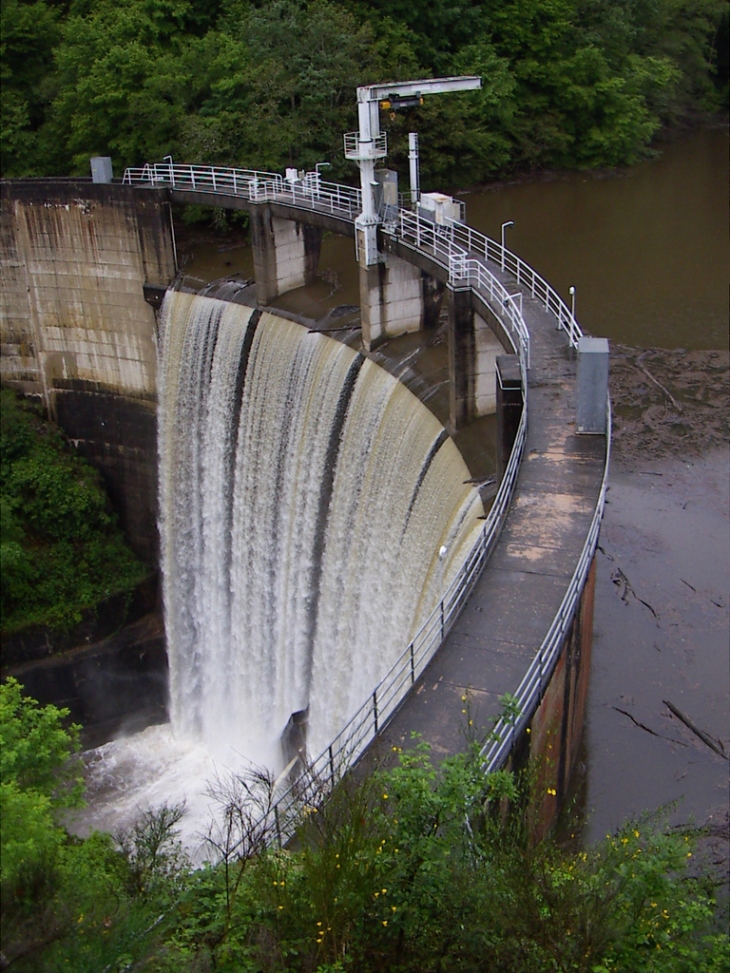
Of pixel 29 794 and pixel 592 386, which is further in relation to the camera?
pixel 592 386

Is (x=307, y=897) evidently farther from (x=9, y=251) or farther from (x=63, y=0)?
(x=63, y=0)

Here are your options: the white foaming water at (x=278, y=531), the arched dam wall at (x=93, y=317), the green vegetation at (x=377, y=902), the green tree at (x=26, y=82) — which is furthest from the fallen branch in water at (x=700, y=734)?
the green tree at (x=26, y=82)

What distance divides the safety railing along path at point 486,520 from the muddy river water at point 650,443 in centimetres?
282

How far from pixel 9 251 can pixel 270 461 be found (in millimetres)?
13051

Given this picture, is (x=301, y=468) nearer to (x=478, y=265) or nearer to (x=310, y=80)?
(x=478, y=265)

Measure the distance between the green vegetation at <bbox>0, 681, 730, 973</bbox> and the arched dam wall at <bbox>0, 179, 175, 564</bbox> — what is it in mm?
23991

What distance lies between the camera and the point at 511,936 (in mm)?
8680

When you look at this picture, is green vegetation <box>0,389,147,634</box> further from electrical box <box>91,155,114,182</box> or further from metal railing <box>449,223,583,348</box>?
metal railing <box>449,223,583,348</box>

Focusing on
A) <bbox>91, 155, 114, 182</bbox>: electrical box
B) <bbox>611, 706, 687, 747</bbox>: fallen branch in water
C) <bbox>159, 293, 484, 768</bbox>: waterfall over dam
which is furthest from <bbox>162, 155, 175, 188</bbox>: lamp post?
<bbox>611, 706, 687, 747</bbox>: fallen branch in water

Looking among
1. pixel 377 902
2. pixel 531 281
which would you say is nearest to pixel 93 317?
pixel 531 281

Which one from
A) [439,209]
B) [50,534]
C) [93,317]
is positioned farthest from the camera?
[93,317]

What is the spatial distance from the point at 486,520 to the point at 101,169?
22.0 metres

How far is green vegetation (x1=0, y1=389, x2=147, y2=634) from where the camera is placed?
1226 inches

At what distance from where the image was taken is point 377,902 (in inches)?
350
